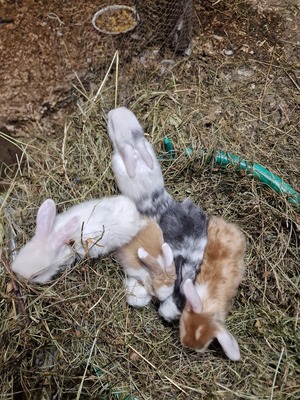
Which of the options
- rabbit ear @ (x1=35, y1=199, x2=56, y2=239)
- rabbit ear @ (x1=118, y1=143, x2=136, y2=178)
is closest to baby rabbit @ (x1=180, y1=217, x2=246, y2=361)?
rabbit ear @ (x1=118, y1=143, x2=136, y2=178)

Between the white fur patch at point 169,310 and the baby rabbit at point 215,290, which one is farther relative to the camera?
the white fur patch at point 169,310

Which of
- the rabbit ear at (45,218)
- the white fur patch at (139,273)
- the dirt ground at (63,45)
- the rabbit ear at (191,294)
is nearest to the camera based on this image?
the rabbit ear at (191,294)

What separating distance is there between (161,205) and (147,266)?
451mm

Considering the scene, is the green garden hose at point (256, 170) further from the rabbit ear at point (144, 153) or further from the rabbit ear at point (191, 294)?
the rabbit ear at point (191, 294)

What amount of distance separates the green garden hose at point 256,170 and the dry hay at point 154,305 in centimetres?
6

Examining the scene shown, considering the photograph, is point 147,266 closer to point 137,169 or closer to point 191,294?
point 191,294

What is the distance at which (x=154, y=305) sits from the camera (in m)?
3.67

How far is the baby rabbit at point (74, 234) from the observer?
335 cm

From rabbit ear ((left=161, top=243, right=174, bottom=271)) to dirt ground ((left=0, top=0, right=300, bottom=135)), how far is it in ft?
5.27

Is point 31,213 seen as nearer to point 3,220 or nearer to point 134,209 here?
point 3,220

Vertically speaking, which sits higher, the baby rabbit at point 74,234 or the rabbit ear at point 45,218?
the rabbit ear at point 45,218

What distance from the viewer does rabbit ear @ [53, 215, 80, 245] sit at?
3418 millimetres

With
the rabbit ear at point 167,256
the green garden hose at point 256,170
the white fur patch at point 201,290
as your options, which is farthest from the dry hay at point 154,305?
the rabbit ear at point 167,256

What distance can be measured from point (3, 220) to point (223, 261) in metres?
1.52
